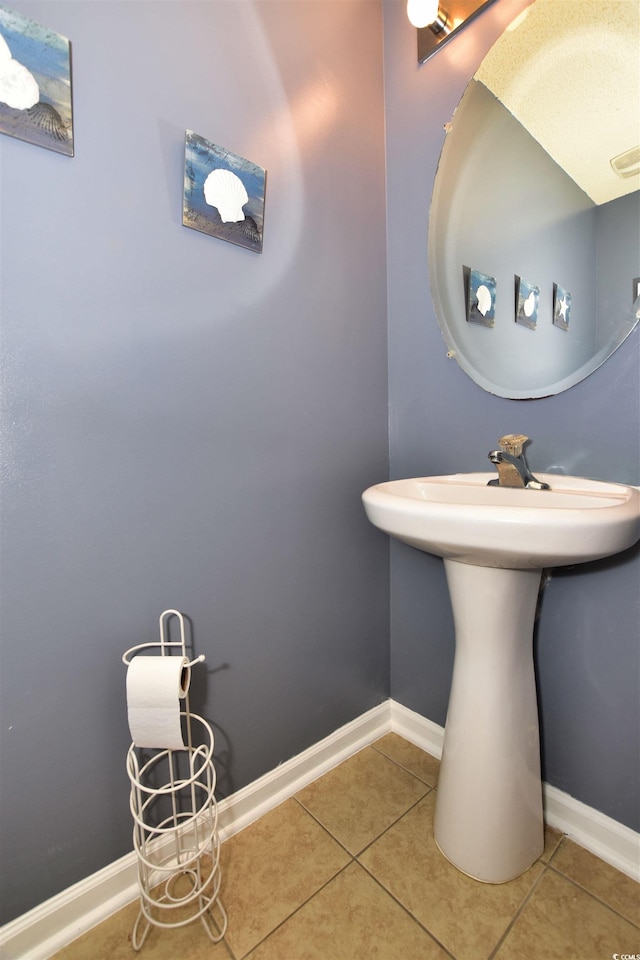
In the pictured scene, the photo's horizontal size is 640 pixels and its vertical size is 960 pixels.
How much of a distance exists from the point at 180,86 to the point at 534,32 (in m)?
0.79

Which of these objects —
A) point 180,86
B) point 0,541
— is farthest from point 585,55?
point 0,541

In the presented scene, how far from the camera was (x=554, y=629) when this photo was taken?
3.15ft

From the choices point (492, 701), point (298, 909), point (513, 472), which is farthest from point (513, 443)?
point (298, 909)

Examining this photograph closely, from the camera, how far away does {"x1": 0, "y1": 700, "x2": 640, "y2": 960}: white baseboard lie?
73 centimetres

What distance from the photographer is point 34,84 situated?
663mm

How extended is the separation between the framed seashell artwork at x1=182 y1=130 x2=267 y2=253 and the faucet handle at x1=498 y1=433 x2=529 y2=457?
729 millimetres

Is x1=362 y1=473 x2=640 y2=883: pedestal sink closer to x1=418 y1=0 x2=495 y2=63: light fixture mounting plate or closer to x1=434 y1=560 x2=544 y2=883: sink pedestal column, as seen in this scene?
x1=434 y1=560 x2=544 y2=883: sink pedestal column

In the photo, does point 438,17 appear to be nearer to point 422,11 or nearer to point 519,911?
point 422,11

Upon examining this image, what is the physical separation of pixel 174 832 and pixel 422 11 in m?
1.98

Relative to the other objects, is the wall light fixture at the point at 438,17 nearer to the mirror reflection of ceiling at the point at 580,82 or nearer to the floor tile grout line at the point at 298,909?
the mirror reflection of ceiling at the point at 580,82

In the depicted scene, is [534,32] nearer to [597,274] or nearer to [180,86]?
[597,274]

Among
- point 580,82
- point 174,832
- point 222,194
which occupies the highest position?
point 580,82

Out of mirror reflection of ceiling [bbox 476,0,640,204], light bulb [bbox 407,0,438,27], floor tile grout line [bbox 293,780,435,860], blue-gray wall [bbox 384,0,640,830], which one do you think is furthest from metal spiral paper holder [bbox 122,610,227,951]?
light bulb [bbox 407,0,438,27]

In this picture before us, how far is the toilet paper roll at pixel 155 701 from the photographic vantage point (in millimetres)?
723
